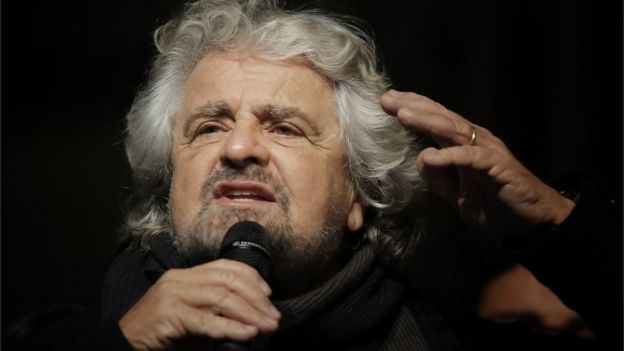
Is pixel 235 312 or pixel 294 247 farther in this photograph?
pixel 294 247

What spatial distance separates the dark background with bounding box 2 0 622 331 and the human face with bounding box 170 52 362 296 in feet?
1.09

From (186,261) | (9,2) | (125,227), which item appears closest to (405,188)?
(186,261)

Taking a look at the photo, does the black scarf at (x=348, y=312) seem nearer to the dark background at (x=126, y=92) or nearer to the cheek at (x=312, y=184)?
the cheek at (x=312, y=184)

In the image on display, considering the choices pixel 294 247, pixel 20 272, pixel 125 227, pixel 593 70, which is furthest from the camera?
pixel 593 70

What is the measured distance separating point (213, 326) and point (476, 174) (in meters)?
0.65

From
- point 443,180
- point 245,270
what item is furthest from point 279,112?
point 245,270

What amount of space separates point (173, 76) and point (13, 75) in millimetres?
418

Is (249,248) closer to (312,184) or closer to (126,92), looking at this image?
(312,184)

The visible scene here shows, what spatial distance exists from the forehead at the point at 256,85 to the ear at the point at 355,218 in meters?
0.25

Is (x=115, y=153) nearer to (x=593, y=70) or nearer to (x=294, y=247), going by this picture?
(x=294, y=247)

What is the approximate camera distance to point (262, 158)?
1382mm

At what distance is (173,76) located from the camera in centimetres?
166

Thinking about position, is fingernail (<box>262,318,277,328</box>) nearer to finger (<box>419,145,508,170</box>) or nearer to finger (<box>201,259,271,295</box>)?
finger (<box>201,259,271,295</box>)

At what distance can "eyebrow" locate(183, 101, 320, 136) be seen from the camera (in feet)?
4.70
